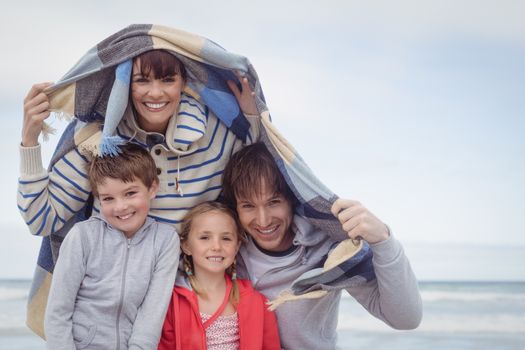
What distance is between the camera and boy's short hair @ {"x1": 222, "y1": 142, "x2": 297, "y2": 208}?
241 centimetres

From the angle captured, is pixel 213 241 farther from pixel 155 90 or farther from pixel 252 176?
pixel 155 90

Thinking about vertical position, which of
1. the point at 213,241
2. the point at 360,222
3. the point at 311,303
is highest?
the point at 360,222

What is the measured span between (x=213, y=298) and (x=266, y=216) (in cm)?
36

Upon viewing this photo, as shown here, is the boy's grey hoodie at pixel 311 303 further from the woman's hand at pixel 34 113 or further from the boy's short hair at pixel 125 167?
the woman's hand at pixel 34 113

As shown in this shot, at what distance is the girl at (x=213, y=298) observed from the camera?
230 centimetres

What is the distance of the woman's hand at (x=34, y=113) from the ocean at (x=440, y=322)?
3.60 m

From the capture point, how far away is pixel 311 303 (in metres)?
2.49

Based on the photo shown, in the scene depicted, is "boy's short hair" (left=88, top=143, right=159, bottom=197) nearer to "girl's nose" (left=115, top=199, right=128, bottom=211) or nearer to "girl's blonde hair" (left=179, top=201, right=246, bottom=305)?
"girl's nose" (left=115, top=199, right=128, bottom=211)

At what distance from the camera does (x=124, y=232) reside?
229 centimetres

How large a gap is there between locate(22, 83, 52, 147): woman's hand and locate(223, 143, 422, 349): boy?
699 millimetres

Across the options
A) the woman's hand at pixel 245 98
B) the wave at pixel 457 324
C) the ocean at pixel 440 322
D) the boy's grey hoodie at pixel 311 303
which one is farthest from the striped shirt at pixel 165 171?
the wave at pixel 457 324

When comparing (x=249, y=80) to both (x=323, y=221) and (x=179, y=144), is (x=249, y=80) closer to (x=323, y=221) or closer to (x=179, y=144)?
(x=179, y=144)

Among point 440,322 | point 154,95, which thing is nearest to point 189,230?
point 154,95

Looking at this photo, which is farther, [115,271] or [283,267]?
[283,267]
